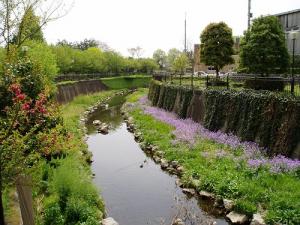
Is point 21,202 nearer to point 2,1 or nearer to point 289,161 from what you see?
point 289,161

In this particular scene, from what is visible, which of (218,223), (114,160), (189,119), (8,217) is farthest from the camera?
(189,119)

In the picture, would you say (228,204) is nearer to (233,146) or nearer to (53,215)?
(53,215)

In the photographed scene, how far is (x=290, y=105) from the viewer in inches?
612

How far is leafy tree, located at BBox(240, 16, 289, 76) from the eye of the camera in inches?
1189

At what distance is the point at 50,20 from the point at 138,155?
8133 mm

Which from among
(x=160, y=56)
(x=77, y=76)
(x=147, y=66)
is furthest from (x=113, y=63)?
(x=160, y=56)

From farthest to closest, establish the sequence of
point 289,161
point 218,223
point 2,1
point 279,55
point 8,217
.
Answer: point 279,55
point 2,1
point 289,161
point 218,223
point 8,217

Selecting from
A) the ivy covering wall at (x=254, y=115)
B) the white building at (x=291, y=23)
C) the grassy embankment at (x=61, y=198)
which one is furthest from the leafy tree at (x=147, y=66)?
the grassy embankment at (x=61, y=198)

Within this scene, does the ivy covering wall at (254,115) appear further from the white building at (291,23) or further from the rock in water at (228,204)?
the white building at (291,23)

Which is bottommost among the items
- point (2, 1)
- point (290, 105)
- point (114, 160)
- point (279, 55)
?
point (114, 160)

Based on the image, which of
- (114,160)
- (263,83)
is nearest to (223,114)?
(263,83)

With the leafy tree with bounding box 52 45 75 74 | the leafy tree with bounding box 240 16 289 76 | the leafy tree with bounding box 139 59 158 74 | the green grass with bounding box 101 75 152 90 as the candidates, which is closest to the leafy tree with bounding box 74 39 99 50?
the leafy tree with bounding box 139 59 158 74

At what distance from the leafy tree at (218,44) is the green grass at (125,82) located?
28657 millimetres

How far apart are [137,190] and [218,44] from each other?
1193 inches
